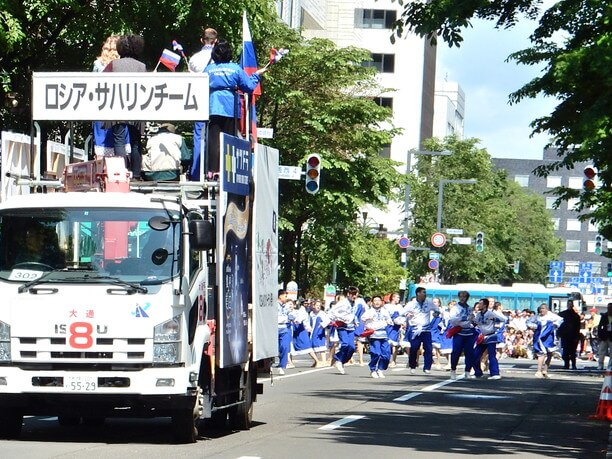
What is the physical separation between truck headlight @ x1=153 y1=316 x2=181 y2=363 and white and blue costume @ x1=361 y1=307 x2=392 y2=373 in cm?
1773

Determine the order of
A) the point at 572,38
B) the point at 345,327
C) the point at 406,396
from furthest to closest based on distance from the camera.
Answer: the point at 345,327, the point at 406,396, the point at 572,38

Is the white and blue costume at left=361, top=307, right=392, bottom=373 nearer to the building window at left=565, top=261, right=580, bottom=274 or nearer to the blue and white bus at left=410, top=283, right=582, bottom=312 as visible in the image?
the blue and white bus at left=410, top=283, right=582, bottom=312

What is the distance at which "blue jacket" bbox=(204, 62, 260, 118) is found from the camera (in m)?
15.9

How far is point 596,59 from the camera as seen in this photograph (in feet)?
55.9

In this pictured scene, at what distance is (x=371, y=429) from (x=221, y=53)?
15.6ft

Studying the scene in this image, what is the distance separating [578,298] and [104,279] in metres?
61.7

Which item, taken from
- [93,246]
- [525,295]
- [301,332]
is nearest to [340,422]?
[93,246]

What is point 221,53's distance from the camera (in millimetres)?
16141

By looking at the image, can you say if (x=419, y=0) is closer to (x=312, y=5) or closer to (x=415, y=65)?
(x=312, y=5)

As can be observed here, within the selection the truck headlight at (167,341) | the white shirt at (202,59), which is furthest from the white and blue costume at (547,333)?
the truck headlight at (167,341)

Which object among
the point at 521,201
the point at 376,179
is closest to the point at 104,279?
the point at 376,179

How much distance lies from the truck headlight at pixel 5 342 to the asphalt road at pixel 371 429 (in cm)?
85

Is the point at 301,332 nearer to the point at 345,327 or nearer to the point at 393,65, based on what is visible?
the point at 345,327

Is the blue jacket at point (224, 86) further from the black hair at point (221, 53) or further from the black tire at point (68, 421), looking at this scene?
the black tire at point (68, 421)
